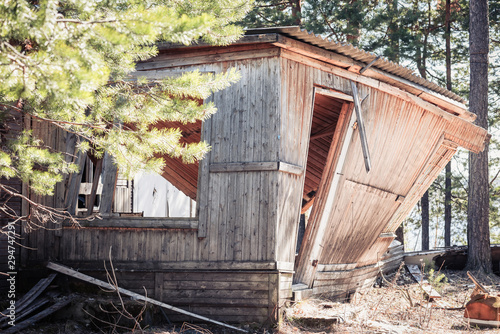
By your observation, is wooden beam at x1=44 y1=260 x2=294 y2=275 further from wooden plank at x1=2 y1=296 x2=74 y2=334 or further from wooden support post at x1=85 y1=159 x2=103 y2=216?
wooden support post at x1=85 y1=159 x2=103 y2=216

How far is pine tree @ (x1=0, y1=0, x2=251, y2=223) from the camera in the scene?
3207 millimetres

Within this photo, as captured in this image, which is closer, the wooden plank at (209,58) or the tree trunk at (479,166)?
the wooden plank at (209,58)

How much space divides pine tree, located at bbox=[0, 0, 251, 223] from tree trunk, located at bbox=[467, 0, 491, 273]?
33.8ft

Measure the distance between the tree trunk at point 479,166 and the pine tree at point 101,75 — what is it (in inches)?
405

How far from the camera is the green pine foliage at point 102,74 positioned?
321cm

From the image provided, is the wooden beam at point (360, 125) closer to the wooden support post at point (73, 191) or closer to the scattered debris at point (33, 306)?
the wooden support post at point (73, 191)

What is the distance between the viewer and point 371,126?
896 cm

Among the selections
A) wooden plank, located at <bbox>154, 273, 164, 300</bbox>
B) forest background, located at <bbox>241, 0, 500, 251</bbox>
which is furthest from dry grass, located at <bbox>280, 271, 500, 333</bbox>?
forest background, located at <bbox>241, 0, 500, 251</bbox>

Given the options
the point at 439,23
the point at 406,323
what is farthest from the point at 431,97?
the point at 439,23

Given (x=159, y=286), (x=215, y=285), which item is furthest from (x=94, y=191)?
(x=215, y=285)

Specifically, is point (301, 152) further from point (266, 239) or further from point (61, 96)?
point (61, 96)

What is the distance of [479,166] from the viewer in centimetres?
1399

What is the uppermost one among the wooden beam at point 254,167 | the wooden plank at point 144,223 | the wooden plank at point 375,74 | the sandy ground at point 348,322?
the wooden plank at point 375,74

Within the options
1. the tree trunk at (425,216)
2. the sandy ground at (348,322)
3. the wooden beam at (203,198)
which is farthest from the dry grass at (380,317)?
the tree trunk at (425,216)
